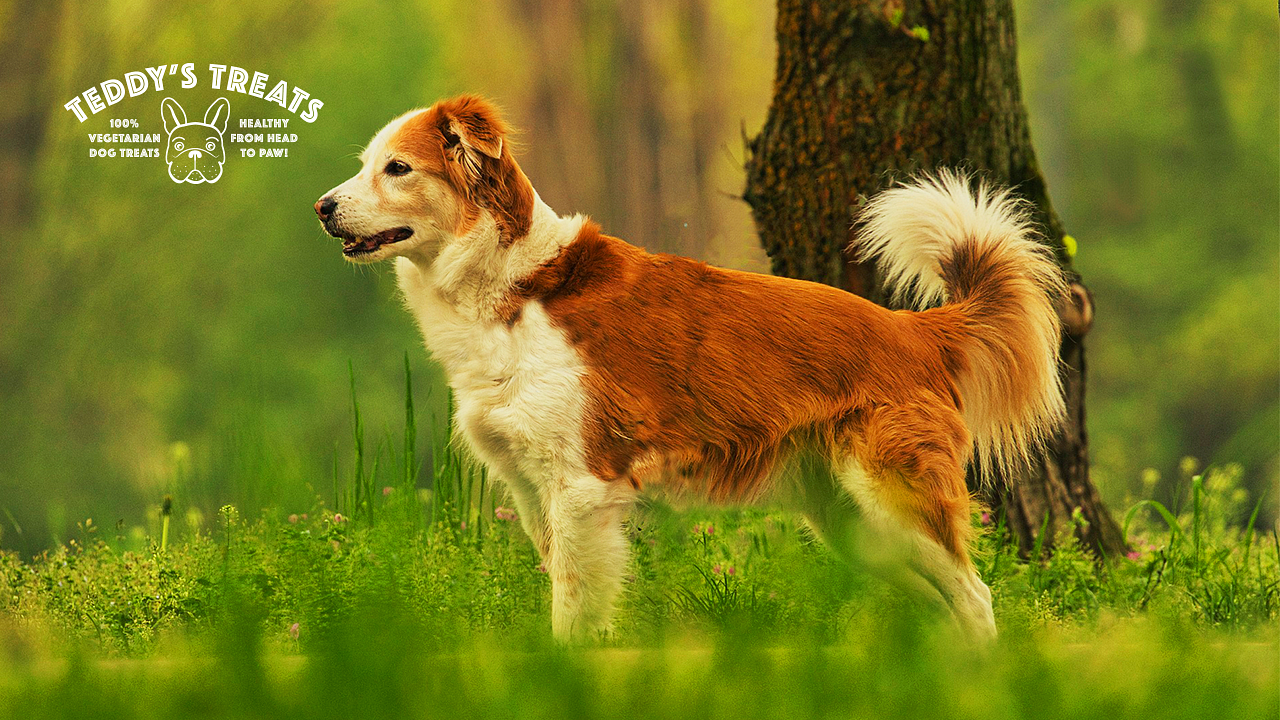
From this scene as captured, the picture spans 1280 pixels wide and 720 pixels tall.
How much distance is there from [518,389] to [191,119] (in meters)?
7.50

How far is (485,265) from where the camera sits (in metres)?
3.79

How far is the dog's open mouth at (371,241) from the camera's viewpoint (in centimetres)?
375

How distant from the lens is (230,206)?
15.4 metres

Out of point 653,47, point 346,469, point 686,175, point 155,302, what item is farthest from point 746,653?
point 155,302

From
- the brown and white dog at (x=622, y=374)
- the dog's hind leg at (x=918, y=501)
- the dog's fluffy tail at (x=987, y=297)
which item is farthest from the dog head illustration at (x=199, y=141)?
the dog's hind leg at (x=918, y=501)

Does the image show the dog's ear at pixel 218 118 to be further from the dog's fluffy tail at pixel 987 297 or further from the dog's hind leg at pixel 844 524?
the dog's hind leg at pixel 844 524

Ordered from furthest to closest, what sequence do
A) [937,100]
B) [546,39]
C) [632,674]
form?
1. [546,39]
2. [937,100]
3. [632,674]

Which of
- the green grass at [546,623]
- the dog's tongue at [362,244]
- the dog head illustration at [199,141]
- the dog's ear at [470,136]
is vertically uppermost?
the dog head illustration at [199,141]

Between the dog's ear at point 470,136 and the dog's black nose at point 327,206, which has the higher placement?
the dog's ear at point 470,136

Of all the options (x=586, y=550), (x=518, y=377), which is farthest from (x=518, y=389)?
(x=586, y=550)

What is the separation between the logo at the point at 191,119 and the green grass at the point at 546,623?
2306 mm

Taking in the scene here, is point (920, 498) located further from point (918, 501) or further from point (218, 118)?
point (218, 118)

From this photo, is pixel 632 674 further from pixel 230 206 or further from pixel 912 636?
pixel 230 206

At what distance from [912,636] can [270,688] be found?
1231mm
